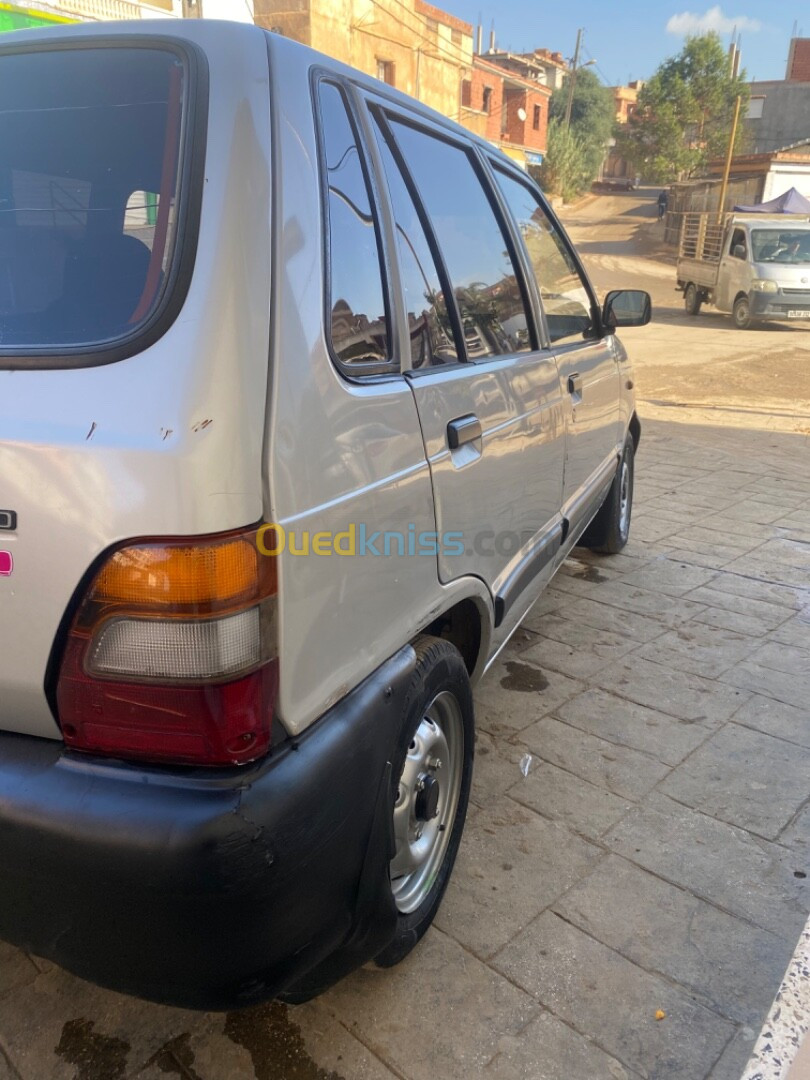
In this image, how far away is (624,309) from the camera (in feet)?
12.7

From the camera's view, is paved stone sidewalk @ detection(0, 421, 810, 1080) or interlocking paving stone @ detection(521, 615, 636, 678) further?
interlocking paving stone @ detection(521, 615, 636, 678)

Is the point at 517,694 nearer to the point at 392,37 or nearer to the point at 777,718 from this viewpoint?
the point at 777,718

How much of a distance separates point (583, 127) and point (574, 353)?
194 feet

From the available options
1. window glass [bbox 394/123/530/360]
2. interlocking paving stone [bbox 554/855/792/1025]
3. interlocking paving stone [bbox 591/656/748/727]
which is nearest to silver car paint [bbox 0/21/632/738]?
window glass [bbox 394/123/530/360]

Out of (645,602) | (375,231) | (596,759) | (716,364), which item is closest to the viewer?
(375,231)

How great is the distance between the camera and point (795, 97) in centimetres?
5094

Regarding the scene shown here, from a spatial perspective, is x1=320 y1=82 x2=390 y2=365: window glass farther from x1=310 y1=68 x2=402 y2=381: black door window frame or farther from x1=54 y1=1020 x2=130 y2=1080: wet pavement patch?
x1=54 y1=1020 x2=130 y2=1080: wet pavement patch

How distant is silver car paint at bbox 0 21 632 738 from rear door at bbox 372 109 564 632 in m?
0.32

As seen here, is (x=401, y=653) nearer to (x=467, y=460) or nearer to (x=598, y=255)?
(x=467, y=460)

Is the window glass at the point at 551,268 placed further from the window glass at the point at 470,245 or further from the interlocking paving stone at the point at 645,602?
the interlocking paving stone at the point at 645,602

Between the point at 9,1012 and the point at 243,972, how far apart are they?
0.88m

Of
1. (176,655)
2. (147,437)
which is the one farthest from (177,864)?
(147,437)

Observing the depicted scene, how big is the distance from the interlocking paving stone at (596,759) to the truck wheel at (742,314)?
15.6 m

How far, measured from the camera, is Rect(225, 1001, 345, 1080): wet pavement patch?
68.1 inches
